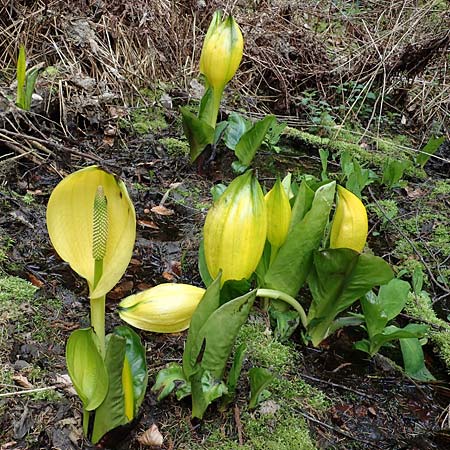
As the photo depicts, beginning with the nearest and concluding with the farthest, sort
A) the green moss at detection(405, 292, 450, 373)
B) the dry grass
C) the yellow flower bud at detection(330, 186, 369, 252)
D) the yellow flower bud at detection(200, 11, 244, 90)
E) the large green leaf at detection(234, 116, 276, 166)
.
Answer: the yellow flower bud at detection(330, 186, 369, 252) < the green moss at detection(405, 292, 450, 373) < the yellow flower bud at detection(200, 11, 244, 90) < the large green leaf at detection(234, 116, 276, 166) < the dry grass

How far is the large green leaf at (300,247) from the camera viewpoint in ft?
4.01

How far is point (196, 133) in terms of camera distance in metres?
2.18

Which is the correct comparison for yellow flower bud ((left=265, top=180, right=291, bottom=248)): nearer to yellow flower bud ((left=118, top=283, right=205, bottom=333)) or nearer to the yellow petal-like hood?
yellow flower bud ((left=118, top=283, right=205, bottom=333))

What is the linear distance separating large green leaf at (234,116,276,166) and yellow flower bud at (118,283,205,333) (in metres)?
1.16

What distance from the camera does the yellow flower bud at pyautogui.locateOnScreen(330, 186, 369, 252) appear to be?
125 centimetres

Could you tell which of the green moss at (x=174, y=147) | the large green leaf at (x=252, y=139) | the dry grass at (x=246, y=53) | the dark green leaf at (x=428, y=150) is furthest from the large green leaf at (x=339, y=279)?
the dark green leaf at (x=428, y=150)

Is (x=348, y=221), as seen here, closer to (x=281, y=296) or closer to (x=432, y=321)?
(x=281, y=296)

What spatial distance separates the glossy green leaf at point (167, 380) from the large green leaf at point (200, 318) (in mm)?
72

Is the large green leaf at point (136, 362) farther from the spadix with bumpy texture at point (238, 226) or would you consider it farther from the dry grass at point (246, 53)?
the dry grass at point (246, 53)

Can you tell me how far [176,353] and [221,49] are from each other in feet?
3.91

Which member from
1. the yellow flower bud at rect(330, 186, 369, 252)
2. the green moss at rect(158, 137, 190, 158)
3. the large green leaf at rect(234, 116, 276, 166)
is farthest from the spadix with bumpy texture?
the green moss at rect(158, 137, 190, 158)

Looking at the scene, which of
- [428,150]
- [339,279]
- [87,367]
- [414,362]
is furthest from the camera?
[428,150]

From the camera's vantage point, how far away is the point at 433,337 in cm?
149

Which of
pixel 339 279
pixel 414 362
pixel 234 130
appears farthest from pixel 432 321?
pixel 234 130
